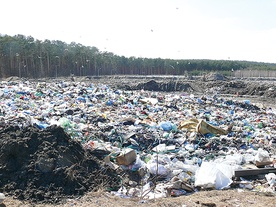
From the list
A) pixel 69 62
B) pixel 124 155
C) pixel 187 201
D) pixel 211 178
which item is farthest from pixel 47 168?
pixel 69 62

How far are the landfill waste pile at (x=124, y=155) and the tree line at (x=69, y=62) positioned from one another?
24.6 meters

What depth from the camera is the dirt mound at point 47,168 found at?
386 centimetres

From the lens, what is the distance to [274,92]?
2100cm

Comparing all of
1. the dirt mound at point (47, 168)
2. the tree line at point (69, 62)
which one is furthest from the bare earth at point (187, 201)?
the tree line at point (69, 62)

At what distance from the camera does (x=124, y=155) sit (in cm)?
486

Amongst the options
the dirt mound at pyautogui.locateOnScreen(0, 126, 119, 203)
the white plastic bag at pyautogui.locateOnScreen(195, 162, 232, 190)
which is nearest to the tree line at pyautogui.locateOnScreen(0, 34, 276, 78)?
the dirt mound at pyautogui.locateOnScreen(0, 126, 119, 203)

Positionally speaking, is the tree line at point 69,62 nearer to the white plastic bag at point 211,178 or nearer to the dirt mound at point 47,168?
the dirt mound at point 47,168

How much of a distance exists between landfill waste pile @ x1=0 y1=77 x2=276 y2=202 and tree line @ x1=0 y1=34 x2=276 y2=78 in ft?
80.8

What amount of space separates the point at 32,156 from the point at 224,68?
47771 mm

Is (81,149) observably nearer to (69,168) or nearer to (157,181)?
(69,168)

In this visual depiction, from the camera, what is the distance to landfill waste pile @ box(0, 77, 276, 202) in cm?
405

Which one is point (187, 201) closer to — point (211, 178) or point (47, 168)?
point (211, 178)

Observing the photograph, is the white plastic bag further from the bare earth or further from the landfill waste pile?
the bare earth

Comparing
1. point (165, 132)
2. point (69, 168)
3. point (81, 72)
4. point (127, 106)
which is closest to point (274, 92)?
point (127, 106)
